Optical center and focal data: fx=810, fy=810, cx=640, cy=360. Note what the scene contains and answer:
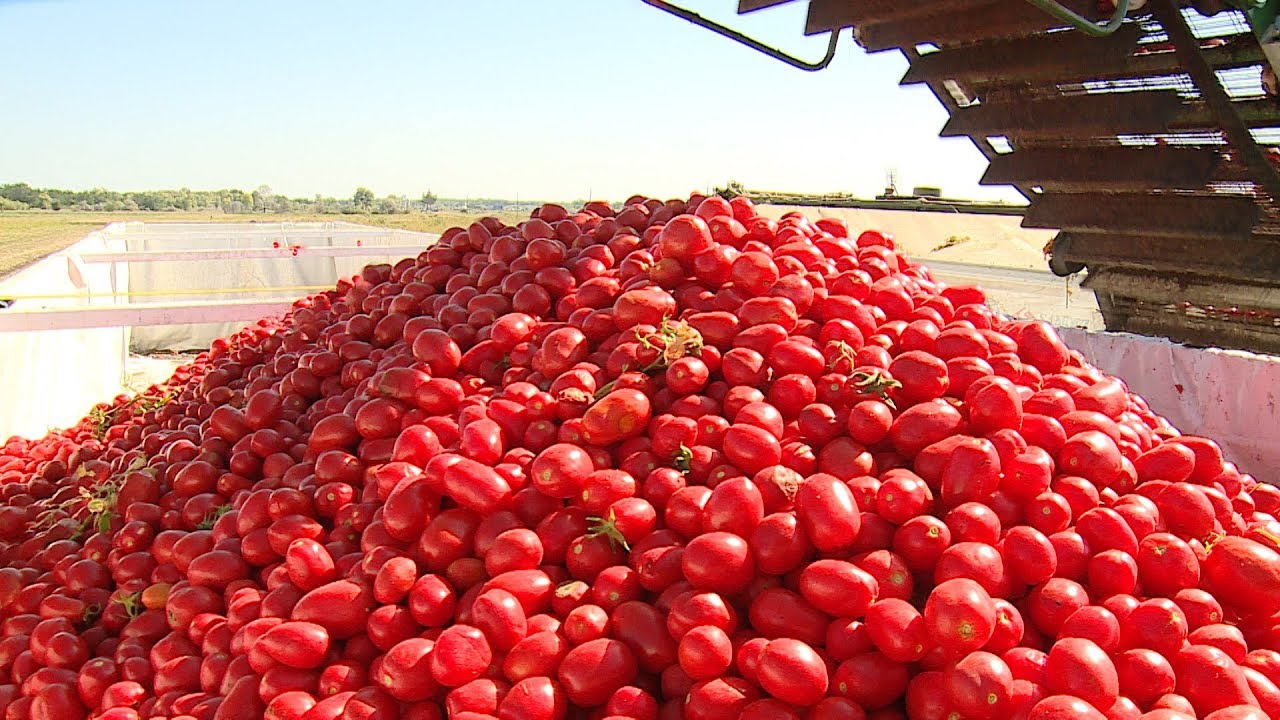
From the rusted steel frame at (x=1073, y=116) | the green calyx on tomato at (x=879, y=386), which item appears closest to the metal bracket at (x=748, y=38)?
the rusted steel frame at (x=1073, y=116)

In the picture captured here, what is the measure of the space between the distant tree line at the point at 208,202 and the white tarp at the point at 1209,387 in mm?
77745

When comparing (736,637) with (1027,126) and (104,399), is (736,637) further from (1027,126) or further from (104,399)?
(104,399)

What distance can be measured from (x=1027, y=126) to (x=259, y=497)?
4419mm

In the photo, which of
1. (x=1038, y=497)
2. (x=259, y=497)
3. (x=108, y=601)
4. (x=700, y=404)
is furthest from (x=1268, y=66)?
(x=108, y=601)

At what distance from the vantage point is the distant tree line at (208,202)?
82781 mm

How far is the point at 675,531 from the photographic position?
6.39 ft

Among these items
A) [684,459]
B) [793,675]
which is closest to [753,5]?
[684,459]

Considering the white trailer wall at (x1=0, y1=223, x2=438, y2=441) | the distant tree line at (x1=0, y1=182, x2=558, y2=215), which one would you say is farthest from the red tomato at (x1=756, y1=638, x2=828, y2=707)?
the distant tree line at (x1=0, y1=182, x2=558, y2=215)

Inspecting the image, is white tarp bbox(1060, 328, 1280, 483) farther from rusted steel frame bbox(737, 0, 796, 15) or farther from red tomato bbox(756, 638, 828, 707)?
red tomato bbox(756, 638, 828, 707)

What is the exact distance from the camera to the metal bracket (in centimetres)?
326

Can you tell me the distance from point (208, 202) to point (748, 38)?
4583 inches

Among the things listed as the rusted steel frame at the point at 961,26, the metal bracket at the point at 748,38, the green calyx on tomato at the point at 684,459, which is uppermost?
the rusted steel frame at the point at 961,26

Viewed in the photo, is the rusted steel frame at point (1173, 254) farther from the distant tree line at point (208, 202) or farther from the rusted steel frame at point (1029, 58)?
the distant tree line at point (208, 202)

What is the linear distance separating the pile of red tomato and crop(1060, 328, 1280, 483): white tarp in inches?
50.6
